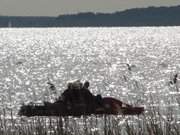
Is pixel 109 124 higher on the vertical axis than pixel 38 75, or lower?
lower

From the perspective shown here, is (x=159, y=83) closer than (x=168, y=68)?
Yes

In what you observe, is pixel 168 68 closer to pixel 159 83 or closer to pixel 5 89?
pixel 159 83

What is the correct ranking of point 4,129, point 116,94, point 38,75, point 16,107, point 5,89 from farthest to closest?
point 38,75
point 5,89
point 116,94
point 16,107
point 4,129

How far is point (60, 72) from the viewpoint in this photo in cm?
11238

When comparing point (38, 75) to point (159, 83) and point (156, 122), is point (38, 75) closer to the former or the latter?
point (159, 83)

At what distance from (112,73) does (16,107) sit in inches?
1943

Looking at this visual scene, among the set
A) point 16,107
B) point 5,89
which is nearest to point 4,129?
point 16,107

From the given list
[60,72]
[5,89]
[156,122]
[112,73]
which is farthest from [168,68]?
[156,122]

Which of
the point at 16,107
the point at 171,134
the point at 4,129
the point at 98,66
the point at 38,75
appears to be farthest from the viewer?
the point at 98,66

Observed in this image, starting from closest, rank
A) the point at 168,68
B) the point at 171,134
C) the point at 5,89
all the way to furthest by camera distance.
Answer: the point at 171,134
the point at 5,89
the point at 168,68

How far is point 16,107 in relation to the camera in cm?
5903

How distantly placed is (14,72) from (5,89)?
116ft

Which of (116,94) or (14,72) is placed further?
(14,72)

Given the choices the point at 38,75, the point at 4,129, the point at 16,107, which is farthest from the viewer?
the point at 38,75
